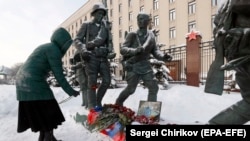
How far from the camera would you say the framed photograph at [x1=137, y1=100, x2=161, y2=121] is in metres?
6.05

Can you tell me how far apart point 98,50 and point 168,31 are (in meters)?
30.4

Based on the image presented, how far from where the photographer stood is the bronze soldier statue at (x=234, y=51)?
11.3 feet

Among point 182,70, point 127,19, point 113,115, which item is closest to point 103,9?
point 113,115

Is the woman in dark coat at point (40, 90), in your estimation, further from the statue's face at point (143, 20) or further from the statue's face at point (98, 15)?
the statue's face at point (98, 15)

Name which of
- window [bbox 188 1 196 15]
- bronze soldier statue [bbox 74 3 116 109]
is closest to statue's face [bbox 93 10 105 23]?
bronze soldier statue [bbox 74 3 116 109]

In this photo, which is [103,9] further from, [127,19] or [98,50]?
[127,19]

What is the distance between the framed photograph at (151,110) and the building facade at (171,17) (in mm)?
17961

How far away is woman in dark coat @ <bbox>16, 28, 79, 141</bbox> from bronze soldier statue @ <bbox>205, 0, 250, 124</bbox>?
2098 mm

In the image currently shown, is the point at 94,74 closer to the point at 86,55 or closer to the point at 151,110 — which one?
the point at 86,55

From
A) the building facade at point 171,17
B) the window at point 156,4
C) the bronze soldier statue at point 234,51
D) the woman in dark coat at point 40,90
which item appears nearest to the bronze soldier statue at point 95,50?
the woman in dark coat at point 40,90

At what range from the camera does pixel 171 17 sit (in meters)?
36.6

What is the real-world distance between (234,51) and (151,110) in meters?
2.90

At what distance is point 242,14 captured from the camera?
3529mm

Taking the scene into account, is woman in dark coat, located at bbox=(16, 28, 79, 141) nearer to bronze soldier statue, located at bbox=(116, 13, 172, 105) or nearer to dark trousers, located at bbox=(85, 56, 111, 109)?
bronze soldier statue, located at bbox=(116, 13, 172, 105)
